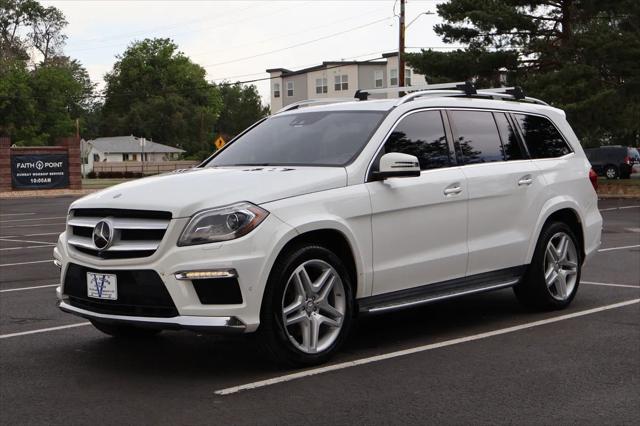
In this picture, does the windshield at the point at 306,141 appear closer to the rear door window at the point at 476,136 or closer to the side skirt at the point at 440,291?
the rear door window at the point at 476,136

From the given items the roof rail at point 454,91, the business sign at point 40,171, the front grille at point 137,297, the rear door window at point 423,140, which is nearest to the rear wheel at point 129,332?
the front grille at point 137,297

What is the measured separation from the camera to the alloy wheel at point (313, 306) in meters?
6.01

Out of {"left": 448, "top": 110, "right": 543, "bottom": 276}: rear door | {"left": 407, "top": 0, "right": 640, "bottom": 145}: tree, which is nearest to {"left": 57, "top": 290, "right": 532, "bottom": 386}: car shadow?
{"left": 448, "top": 110, "right": 543, "bottom": 276}: rear door

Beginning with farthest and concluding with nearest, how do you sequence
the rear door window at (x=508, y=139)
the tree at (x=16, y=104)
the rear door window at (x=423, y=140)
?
1. the tree at (x=16, y=104)
2. the rear door window at (x=508, y=139)
3. the rear door window at (x=423, y=140)

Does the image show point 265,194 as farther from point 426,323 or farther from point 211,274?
point 426,323

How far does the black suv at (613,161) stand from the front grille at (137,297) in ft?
137

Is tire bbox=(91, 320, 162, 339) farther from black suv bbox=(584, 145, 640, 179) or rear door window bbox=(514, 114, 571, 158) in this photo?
black suv bbox=(584, 145, 640, 179)

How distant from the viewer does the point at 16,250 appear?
15.5m

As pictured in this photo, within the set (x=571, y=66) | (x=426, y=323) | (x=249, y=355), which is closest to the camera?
(x=249, y=355)

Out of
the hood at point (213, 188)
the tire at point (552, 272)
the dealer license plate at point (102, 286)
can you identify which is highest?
the hood at point (213, 188)

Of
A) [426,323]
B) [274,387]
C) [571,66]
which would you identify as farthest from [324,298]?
[571,66]

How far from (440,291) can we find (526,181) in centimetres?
148

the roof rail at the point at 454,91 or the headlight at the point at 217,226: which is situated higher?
the roof rail at the point at 454,91

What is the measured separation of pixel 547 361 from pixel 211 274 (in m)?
2.44
